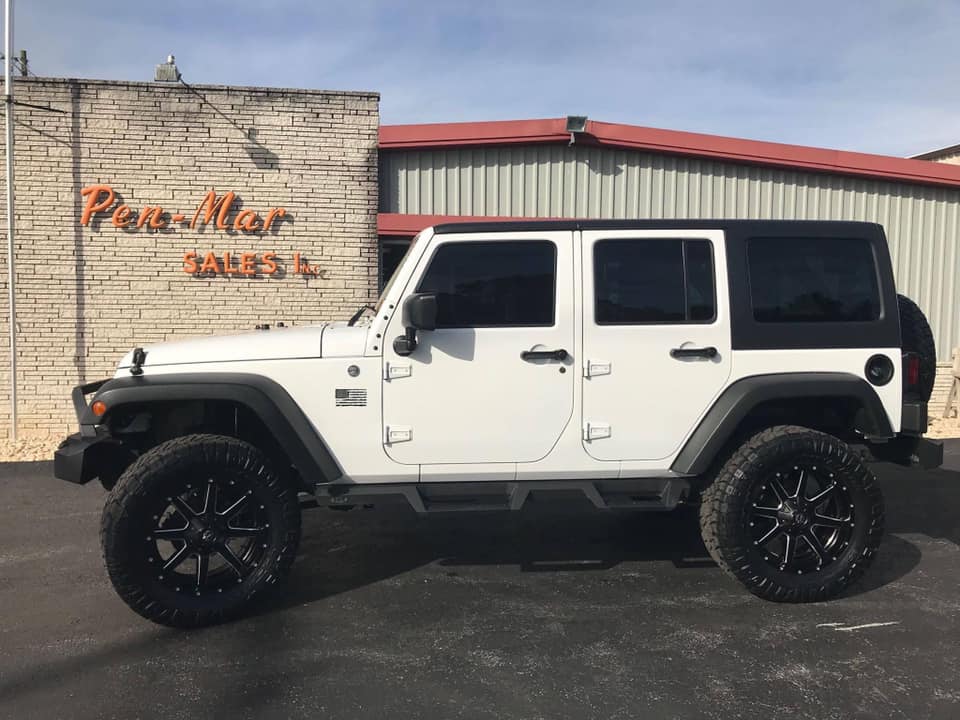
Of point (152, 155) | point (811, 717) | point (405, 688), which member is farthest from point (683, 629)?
point (152, 155)

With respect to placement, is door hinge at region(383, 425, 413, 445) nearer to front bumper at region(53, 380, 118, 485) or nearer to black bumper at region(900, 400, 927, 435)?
front bumper at region(53, 380, 118, 485)

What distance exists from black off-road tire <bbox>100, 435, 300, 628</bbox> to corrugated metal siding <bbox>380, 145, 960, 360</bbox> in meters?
6.90

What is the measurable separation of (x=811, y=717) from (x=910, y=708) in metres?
0.43

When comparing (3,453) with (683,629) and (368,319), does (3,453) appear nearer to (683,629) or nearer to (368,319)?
(368,319)

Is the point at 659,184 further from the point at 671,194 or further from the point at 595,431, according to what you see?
the point at 595,431

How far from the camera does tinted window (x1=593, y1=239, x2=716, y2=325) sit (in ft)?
13.4

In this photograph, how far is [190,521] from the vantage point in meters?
3.80

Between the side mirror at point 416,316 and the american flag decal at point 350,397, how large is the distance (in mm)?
334

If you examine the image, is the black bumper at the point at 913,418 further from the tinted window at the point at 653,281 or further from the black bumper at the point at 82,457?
the black bumper at the point at 82,457

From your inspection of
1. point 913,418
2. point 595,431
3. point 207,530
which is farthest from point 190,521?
point 913,418

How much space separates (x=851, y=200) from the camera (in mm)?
11055

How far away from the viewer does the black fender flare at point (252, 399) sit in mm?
3754

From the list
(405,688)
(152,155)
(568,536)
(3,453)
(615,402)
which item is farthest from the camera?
(152,155)

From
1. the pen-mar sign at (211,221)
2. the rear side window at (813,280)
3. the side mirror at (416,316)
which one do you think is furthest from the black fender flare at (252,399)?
the pen-mar sign at (211,221)
